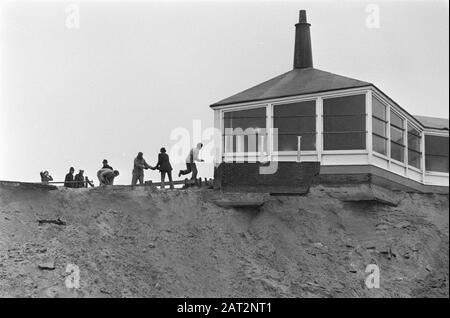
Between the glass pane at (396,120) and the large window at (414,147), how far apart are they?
0.98m

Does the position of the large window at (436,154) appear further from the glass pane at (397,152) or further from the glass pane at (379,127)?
the glass pane at (379,127)

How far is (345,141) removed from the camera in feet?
114

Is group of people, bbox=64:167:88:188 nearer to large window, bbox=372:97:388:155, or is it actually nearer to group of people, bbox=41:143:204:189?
group of people, bbox=41:143:204:189

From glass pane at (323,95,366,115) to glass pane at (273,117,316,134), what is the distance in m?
0.62

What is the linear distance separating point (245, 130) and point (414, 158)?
7.26 meters

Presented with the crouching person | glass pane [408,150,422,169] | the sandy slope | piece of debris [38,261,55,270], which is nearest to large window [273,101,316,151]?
the sandy slope

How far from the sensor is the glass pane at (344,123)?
3478cm

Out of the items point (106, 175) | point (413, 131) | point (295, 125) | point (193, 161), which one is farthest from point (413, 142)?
point (106, 175)

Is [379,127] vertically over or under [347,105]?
under

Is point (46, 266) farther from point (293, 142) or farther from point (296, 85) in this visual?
point (296, 85)

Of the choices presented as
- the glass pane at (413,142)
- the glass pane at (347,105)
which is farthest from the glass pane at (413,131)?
the glass pane at (347,105)

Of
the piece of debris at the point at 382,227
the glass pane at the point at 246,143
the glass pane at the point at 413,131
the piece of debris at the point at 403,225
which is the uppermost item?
the glass pane at the point at 413,131
